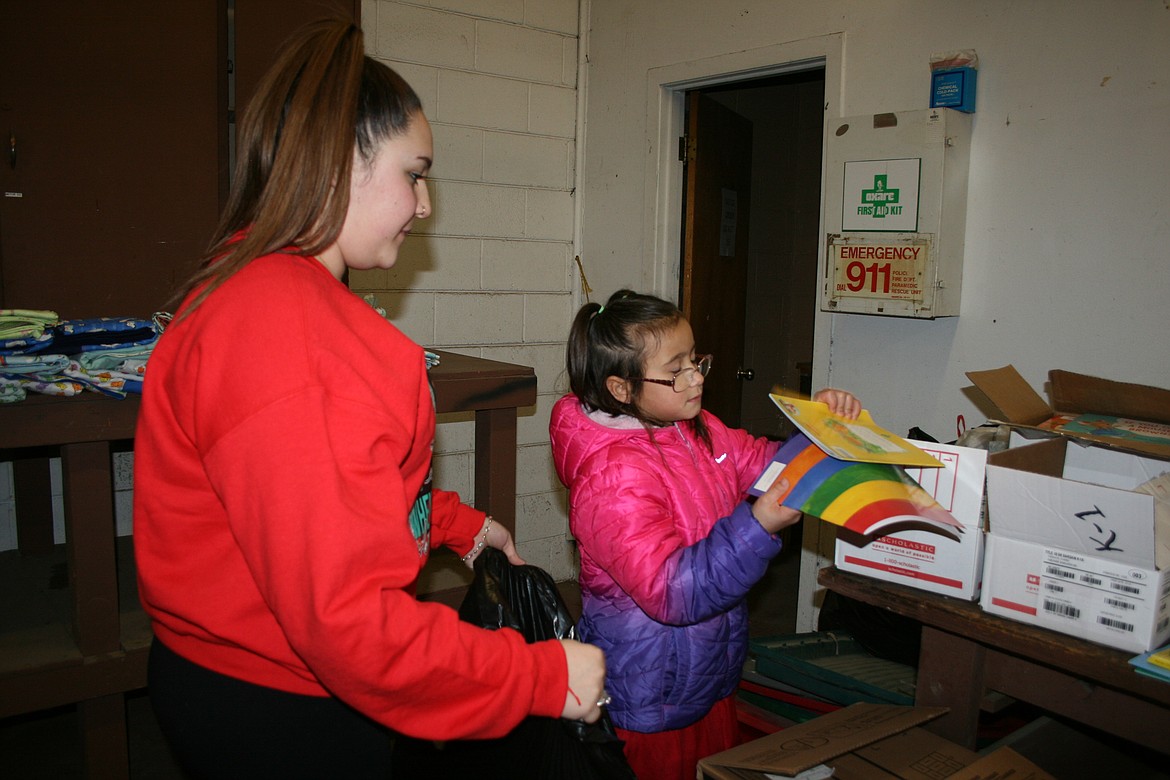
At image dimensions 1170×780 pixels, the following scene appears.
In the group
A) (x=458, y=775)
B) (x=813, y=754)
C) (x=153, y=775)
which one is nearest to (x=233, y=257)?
(x=458, y=775)

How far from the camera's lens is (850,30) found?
283cm

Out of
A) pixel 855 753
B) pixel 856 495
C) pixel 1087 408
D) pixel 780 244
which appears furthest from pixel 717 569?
pixel 780 244

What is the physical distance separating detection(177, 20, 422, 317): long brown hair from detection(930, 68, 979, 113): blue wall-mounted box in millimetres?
2059

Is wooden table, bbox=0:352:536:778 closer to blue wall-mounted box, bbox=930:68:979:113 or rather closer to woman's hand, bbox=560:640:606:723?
woman's hand, bbox=560:640:606:723

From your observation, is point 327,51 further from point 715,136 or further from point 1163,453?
point 715,136

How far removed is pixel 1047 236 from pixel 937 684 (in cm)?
155

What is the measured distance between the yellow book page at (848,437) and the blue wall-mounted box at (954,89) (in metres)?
1.48

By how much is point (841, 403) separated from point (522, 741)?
812 mm

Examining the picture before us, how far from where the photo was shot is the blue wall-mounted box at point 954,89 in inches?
97.2

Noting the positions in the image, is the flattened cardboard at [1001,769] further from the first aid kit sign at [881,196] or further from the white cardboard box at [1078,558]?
the first aid kit sign at [881,196]

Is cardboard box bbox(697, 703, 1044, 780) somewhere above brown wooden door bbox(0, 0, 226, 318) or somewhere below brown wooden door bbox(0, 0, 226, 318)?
below

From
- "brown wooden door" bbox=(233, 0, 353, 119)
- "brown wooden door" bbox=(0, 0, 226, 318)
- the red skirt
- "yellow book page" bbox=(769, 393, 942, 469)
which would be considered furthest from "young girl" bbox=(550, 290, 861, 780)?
"brown wooden door" bbox=(233, 0, 353, 119)

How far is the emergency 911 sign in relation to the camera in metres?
2.50

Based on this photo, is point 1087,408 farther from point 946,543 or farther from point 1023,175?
point 1023,175
